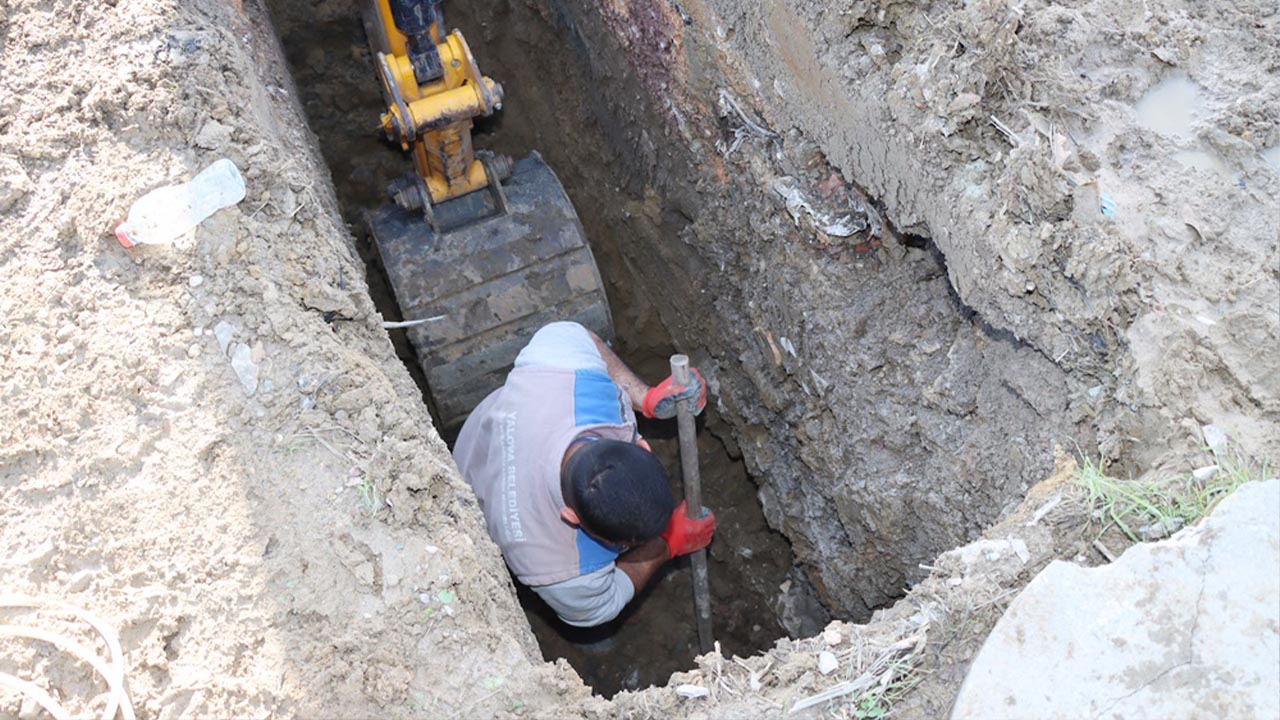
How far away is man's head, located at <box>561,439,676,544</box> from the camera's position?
2545mm

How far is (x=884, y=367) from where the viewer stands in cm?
279

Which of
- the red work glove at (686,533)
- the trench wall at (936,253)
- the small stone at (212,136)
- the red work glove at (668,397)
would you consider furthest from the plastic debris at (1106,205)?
the small stone at (212,136)

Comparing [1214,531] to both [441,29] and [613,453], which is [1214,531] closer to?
[613,453]

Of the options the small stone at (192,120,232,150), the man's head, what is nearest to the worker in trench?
the man's head

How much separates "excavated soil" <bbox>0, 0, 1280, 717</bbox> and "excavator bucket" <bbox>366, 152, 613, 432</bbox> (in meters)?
0.52

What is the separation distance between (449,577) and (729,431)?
193cm

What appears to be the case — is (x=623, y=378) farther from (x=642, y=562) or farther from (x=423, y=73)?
(x=423, y=73)

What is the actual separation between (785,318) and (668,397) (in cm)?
47

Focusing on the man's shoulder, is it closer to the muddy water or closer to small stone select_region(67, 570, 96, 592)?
the muddy water

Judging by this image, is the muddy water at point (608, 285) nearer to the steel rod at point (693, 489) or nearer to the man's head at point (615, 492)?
the steel rod at point (693, 489)

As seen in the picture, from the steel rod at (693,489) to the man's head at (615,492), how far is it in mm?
522

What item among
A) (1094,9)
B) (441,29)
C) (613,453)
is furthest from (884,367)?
(441,29)

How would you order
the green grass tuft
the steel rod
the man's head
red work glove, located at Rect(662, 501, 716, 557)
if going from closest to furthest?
the green grass tuft, the man's head, the steel rod, red work glove, located at Rect(662, 501, 716, 557)

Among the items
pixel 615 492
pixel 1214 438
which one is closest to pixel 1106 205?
pixel 1214 438
